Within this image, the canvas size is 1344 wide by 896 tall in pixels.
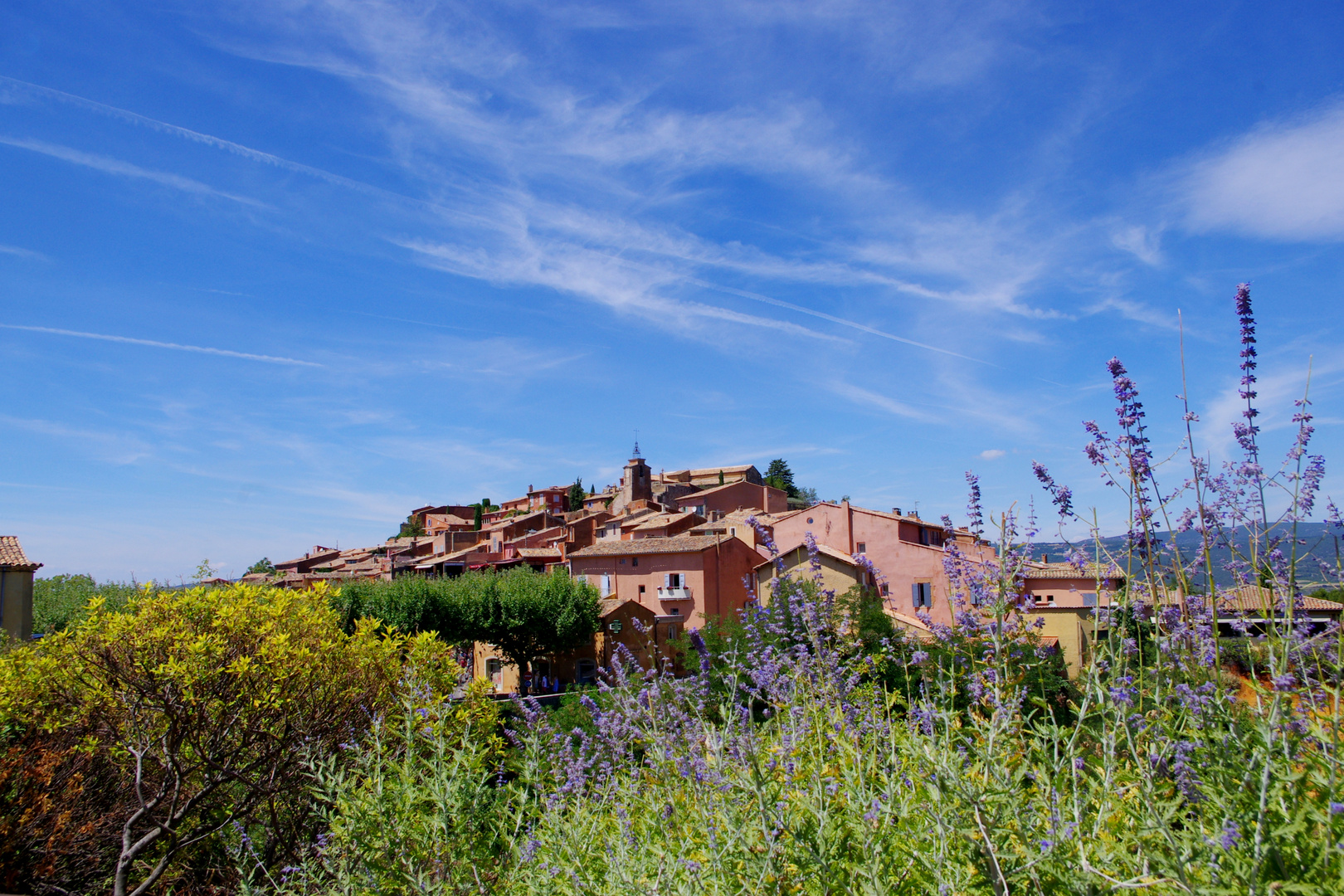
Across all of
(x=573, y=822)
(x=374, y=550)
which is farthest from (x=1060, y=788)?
(x=374, y=550)

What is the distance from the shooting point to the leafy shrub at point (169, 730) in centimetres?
629

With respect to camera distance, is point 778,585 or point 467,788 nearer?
point 467,788

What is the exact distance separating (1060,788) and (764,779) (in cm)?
97

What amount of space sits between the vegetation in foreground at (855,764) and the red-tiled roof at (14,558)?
17583 mm

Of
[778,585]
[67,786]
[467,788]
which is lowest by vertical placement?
[67,786]

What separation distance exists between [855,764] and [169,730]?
593 cm

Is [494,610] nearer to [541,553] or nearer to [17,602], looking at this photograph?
[17,602]

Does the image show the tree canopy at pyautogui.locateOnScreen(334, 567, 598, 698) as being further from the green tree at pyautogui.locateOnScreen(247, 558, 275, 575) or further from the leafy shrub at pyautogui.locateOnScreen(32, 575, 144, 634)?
the green tree at pyautogui.locateOnScreen(247, 558, 275, 575)

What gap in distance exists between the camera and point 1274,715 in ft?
5.54

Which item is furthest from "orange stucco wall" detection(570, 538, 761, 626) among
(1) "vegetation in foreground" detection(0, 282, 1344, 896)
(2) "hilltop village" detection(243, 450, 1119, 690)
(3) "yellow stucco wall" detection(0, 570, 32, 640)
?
(1) "vegetation in foreground" detection(0, 282, 1344, 896)

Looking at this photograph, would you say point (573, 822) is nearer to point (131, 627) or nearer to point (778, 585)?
point (778, 585)

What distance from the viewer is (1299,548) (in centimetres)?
273

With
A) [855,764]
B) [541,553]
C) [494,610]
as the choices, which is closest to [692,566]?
[494,610]

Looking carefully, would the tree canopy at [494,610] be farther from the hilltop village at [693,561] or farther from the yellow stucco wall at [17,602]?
the yellow stucco wall at [17,602]
